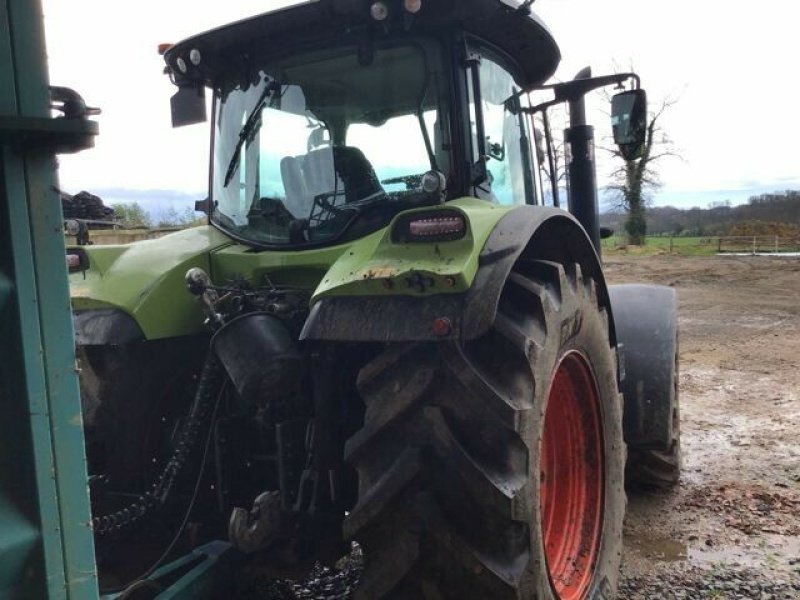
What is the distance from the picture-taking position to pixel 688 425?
588cm

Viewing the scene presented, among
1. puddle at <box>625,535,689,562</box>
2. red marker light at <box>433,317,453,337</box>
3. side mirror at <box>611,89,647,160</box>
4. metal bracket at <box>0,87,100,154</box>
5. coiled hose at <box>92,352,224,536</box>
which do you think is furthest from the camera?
side mirror at <box>611,89,647,160</box>

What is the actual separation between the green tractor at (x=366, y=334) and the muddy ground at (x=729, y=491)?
648 mm

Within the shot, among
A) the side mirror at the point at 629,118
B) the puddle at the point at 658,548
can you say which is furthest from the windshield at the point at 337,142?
the puddle at the point at 658,548

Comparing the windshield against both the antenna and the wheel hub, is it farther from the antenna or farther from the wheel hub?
the wheel hub

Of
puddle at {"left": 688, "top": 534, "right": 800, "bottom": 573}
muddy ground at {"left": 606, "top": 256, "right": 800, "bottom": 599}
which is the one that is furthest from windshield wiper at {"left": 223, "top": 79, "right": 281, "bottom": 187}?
puddle at {"left": 688, "top": 534, "right": 800, "bottom": 573}

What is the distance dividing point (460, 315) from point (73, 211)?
5.72 meters

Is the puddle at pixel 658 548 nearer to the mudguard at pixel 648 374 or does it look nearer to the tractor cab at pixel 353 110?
the mudguard at pixel 648 374

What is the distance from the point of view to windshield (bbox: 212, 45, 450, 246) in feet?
9.50

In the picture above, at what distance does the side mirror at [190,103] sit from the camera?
3.51 meters

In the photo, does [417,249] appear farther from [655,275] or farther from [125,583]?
[655,275]

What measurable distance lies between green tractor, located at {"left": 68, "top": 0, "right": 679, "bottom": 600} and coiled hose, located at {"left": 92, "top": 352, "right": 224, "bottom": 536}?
11 mm

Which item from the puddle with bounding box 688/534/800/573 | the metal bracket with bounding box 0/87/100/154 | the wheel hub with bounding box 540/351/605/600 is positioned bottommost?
the puddle with bounding box 688/534/800/573

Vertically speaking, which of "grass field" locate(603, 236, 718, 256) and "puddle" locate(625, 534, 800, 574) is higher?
"grass field" locate(603, 236, 718, 256)

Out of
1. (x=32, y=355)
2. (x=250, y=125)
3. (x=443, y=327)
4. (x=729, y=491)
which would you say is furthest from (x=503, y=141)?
(x=729, y=491)
